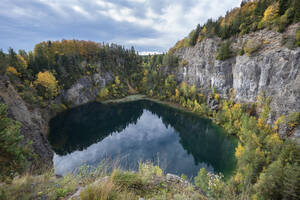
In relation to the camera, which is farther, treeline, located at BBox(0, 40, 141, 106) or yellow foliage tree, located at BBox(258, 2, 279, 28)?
treeline, located at BBox(0, 40, 141, 106)

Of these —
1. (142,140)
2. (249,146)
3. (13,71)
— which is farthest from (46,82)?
(249,146)

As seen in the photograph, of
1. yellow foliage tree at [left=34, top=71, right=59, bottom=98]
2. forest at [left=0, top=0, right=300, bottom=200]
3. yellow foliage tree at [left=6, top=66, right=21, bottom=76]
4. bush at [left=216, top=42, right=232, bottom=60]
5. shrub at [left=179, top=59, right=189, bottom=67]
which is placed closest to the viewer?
forest at [left=0, top=0, right=300, bottom=200]

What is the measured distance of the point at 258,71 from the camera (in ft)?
119

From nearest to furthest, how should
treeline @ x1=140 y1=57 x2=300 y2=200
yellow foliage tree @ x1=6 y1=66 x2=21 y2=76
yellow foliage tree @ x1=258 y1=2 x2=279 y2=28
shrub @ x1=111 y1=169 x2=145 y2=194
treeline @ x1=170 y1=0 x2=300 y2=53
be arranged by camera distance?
shrub @ x1=111 y1=169 x2=145 y2=194
treeline @ x1=140 y1=57 x2=300 y2=200
treeline @ x1=170 y1=0 x2=300 y2=53
yellow foliage tree @ x1=258 y1=2 x2=279 y2=28
yellow foliage tree @ x1=6 y1=66 x2=21 y2=76

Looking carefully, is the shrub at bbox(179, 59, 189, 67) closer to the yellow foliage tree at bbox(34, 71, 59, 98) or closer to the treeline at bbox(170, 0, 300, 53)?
the treeline at bbox(170, 0, 300, 53)

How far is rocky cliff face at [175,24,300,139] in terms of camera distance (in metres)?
A: 27.4

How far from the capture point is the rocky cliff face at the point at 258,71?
27422 millimetres

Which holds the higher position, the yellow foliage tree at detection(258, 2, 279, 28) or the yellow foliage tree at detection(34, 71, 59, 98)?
the yellow foliage tree at detection(258, 2, 279, 28)

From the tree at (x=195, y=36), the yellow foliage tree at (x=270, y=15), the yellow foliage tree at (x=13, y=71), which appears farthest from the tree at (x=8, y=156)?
the tree at (x=195, y=36)

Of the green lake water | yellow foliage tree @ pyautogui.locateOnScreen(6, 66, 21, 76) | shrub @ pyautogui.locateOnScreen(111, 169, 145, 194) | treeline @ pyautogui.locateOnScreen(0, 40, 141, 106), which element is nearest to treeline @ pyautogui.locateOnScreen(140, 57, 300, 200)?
shrub @ pyautogui.locateOnScreen(111, 169, 145, 194)

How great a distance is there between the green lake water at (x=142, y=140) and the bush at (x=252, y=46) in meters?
25.9

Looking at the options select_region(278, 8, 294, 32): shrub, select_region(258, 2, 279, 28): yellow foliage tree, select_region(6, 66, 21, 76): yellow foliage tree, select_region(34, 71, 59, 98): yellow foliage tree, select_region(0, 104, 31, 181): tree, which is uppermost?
select_region(258, 2, 279, 28): yellow foliage tree

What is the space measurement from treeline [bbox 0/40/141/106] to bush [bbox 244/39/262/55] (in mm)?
59925

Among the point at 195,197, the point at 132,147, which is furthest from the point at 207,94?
the point at 195,197
